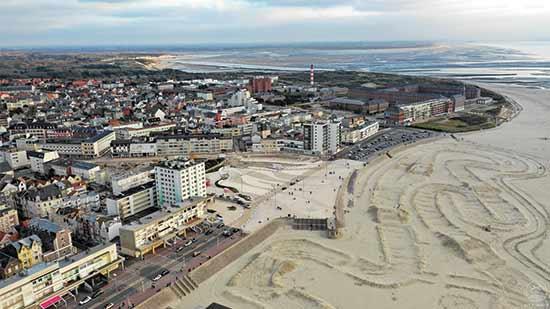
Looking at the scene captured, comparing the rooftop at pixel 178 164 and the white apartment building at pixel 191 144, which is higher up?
the rooftop at pixel 178 164

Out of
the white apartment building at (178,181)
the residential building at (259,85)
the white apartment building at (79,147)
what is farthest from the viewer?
the residential building at (259,85)

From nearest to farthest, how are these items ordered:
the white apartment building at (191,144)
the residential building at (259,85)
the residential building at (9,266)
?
the residential building at (9,266), the white apartment building at (191,144), the residential building at (259,85)

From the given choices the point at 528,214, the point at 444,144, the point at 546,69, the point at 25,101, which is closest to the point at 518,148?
the point at 444,144

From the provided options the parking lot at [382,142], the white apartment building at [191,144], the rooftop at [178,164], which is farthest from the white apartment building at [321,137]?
the rooftop at [178,164]

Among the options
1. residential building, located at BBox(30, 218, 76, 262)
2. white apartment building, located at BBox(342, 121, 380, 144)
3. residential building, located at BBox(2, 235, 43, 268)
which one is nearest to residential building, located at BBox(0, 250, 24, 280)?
residential building, located at BBox(2, 235, 43, 268)

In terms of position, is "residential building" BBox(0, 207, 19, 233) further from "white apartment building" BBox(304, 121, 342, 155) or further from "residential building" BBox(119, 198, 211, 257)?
"white apartment building" BBox(304, 121, 342, 155)

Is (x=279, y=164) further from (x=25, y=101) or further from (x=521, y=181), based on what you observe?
(x=25, y=101)

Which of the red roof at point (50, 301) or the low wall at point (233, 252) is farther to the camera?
the low wall at point (233, 252)

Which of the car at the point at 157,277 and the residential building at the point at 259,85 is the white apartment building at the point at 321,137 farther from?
the residential building at the point at 259,85

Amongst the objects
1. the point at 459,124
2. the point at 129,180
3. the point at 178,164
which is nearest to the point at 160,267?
the point at 178,164
